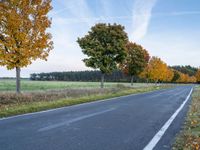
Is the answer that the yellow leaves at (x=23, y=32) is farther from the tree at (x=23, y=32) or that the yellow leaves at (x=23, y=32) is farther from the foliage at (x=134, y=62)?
the foliage at (x=134, y=62)

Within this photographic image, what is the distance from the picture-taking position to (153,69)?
5828 cm

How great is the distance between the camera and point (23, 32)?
49.3ft

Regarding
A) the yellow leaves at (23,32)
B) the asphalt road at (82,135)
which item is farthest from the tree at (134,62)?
the asphalt road at (82,135)

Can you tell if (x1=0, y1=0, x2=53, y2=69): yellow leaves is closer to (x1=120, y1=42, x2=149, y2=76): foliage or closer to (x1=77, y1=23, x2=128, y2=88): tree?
(x1=77, y1=23, x2=128, y2=88): tree

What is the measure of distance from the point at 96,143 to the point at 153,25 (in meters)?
21.3

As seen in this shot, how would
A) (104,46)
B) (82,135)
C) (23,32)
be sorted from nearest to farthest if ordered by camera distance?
1. (82,135)
2. (23,32)
3. (104,46)

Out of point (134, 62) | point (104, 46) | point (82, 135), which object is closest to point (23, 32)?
point (82, 135)

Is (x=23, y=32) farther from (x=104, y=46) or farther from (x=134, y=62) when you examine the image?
(x=134, y=62)

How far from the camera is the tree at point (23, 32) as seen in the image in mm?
14758

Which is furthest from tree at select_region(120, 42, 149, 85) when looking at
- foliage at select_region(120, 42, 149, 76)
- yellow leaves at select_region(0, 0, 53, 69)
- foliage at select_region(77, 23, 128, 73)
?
yellow leaves at select_region(0, 0, 53, 69)

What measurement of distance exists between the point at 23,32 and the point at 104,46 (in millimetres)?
16794

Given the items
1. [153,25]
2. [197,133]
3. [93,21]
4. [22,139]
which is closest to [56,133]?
[22,139]

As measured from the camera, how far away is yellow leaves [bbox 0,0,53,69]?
1476cm

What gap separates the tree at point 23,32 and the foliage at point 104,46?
1358 cm
